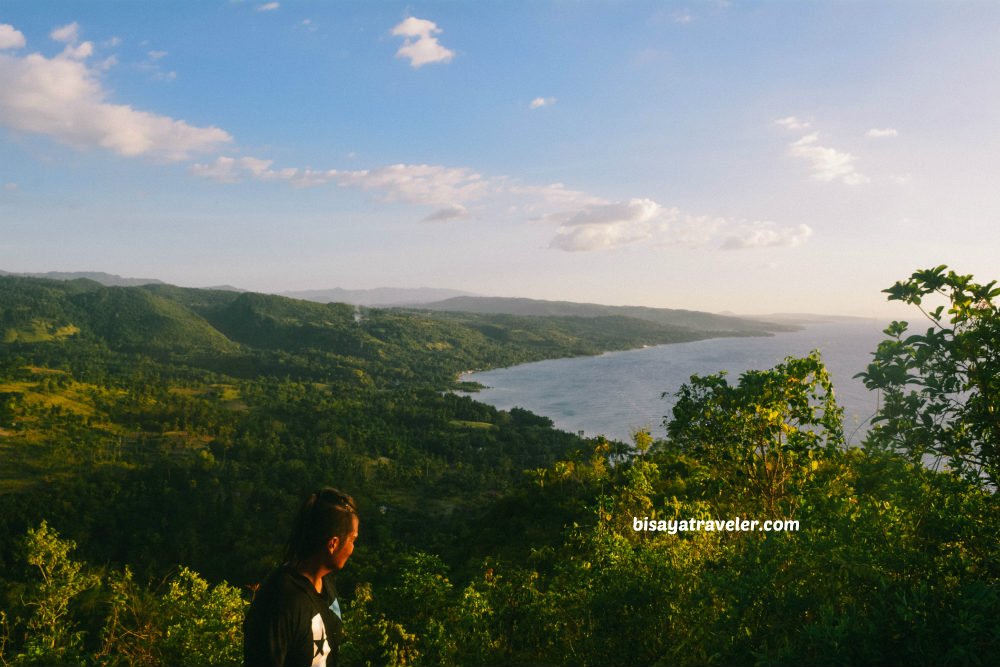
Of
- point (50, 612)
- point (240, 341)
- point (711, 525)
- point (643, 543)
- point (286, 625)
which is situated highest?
point (286, 625)

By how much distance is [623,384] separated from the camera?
360 feet

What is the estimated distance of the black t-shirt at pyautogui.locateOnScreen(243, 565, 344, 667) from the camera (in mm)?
2408

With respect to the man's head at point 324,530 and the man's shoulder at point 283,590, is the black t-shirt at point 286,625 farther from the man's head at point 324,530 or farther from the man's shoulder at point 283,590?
the man's head at point 324,530

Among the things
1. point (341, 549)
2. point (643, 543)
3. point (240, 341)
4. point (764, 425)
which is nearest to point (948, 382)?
point (764, 425)

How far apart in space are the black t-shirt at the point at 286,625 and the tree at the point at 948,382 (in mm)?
5732

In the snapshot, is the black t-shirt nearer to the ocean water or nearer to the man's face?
the man's face

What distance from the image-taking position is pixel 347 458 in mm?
78688

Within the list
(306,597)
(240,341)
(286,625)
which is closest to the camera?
(286,625)

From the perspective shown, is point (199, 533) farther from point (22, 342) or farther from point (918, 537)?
point (22, 342)

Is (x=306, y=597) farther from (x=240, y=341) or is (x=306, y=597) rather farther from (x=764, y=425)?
(x=240, y=341)

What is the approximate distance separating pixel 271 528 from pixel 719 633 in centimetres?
6139

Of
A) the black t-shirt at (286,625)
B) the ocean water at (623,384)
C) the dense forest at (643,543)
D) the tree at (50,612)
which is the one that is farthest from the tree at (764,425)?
the ocean water at (623,384)

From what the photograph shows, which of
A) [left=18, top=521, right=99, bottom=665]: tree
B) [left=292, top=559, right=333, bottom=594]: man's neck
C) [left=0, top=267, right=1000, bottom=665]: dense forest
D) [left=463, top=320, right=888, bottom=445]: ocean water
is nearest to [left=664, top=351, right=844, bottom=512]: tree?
[left=0, top=267, right=1000, bottom=665]: dense forest

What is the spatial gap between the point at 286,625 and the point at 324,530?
1.55 ft
